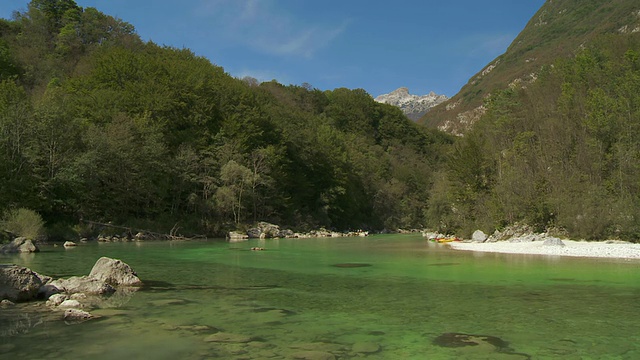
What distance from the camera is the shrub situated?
1200 inches

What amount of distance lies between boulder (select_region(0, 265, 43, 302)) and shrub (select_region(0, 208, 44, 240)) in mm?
21301

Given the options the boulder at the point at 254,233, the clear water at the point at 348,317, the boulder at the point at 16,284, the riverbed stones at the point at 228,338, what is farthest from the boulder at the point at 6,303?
the boulder at the point at 254,233

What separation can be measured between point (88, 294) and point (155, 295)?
1849mm

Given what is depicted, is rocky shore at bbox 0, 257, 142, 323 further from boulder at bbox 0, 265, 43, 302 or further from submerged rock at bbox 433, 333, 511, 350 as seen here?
submerged rock at bbox 433, 333, 511, 350

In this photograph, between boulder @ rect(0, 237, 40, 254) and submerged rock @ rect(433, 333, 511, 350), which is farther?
boulder @ rect(0, 237, 40, 254)

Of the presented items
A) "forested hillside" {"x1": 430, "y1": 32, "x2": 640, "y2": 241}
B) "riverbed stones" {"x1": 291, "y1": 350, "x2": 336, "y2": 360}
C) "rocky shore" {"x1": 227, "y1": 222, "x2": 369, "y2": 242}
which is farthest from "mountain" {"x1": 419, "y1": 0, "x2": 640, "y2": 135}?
"riverbed stones" {"x1": 291, "y1": 350, "x2": 336, "y2": 360}

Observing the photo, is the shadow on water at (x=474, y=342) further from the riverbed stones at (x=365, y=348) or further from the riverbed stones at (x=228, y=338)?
the riverbed stones at (x=228, y=338)

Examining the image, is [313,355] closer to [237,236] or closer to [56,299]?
[56,299]

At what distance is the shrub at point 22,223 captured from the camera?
30.5 m

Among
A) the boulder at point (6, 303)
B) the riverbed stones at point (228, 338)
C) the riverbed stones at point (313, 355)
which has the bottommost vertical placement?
the boulder at point (6, 303)

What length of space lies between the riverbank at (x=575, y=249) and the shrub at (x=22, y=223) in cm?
2890

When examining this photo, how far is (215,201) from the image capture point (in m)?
48.4

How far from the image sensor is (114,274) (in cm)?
1429

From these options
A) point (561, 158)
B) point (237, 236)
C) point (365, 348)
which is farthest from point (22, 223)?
point (561, 158)
